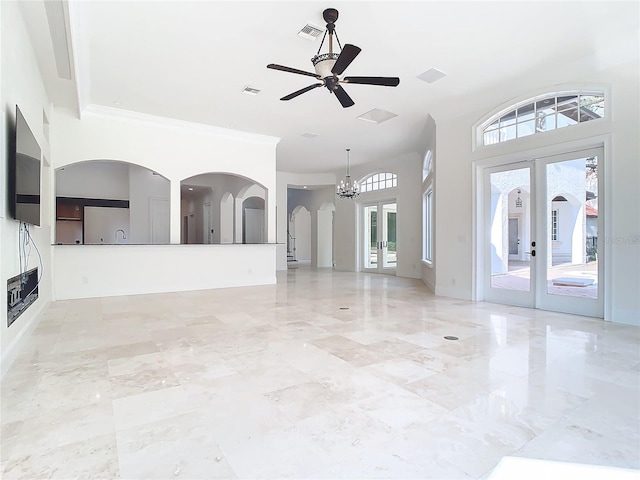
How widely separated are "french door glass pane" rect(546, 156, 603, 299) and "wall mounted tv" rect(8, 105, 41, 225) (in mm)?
6436

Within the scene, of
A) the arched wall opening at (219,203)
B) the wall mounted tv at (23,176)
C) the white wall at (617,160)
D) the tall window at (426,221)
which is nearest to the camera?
the wall mounted tv at (23,176)

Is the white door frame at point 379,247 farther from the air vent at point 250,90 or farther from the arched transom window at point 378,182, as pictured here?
the air vent at point 250,90

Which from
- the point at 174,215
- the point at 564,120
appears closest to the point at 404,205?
the point at 564,120

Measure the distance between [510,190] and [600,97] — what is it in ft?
5.43

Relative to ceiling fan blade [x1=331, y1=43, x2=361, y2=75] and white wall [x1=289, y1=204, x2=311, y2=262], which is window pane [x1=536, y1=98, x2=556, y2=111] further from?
white wall [x1=289, y1=204, x2=311, y2=262]

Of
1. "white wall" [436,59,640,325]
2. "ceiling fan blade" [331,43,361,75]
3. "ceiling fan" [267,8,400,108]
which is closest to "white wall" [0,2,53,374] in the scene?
"ceiling fan" [267,8,400,108]

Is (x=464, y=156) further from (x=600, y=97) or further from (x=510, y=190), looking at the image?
(x=600, y=97)

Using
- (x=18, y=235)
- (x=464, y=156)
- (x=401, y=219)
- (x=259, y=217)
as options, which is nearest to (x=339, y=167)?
(x=401, y=219)

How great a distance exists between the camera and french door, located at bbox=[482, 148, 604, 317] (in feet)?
16.1

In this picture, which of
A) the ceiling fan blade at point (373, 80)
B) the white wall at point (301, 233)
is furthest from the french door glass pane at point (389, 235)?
the ceiling fan blade at point (373, 80)

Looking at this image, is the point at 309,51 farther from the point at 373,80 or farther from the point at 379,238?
the point at 379,238

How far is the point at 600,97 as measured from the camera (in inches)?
187

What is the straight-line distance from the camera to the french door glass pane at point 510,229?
18.6 feet

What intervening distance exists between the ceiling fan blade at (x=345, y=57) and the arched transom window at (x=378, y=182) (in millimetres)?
7198
